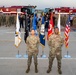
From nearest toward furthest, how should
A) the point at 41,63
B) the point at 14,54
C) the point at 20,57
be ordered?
the point at 41,63 → the point at 20,57 → the point at 14,54

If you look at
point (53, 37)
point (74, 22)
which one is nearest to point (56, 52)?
point (53, 37)

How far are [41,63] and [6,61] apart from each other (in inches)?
63.2

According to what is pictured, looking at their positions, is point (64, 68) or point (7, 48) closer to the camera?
point (64, 68)

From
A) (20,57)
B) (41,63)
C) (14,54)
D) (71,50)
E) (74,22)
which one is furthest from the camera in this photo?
(74,22)

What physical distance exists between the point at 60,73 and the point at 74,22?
75.4ft

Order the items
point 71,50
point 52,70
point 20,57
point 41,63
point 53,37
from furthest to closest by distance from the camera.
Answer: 1. point 71,50
2. point 20,57
3. point 41,63
4. point 52,70
5. point 53,37

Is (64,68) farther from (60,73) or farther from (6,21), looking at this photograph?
(6,21)

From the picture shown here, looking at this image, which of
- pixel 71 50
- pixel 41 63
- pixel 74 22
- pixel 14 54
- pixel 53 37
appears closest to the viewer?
pixel 53 37

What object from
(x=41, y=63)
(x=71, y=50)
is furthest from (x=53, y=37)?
(x=71, y=50)

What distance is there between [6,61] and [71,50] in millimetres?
4730

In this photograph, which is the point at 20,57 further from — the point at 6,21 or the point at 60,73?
the point at 6,21

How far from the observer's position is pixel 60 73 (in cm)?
969

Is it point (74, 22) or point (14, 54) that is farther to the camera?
point (74, 22)

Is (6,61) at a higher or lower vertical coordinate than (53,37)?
lower
